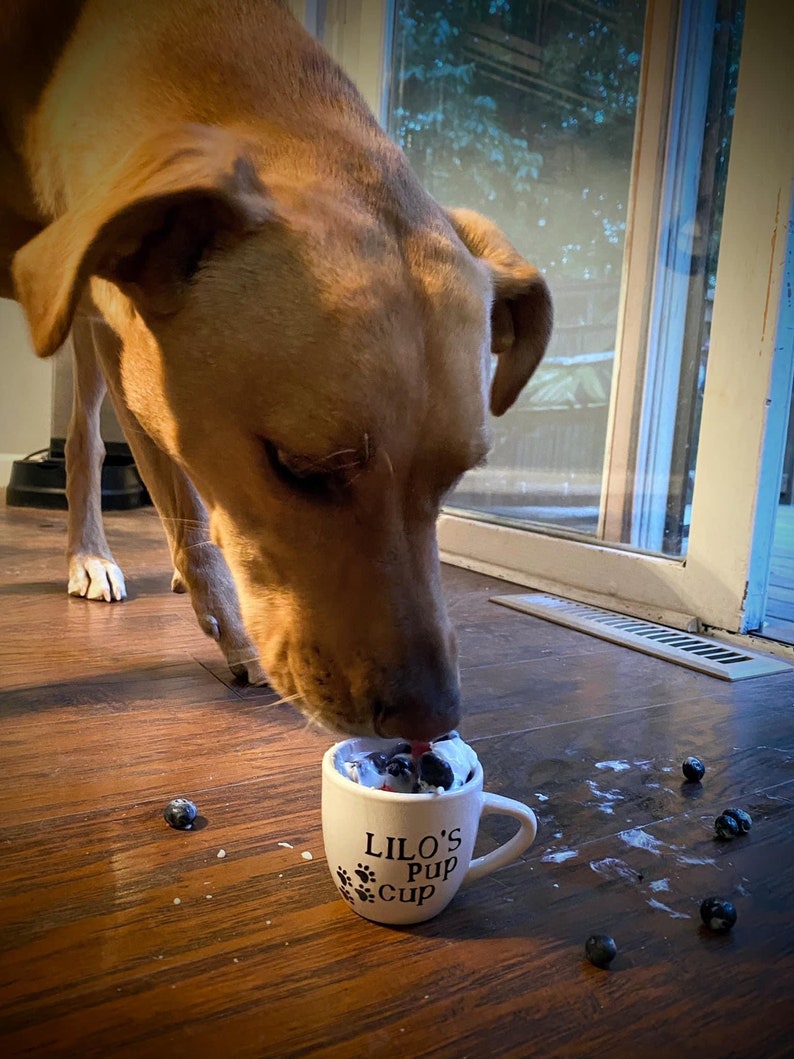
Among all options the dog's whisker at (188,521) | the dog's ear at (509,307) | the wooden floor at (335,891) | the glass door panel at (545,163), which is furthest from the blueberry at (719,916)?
the glass door panel at (545,163)

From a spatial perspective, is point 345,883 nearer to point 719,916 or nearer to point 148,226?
point 719,916

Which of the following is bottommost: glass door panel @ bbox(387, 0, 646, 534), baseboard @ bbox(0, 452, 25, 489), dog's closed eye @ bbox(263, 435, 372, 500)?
baseboard @ bbox(0, 452, 25, 489)

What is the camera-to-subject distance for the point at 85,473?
2.37m

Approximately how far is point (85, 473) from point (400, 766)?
68.7 inches

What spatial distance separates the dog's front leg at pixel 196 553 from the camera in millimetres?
1618

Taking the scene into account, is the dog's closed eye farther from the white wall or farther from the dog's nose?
the white wall

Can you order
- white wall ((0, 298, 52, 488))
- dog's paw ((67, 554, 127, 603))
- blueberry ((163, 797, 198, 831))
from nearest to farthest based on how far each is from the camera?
blueberry ((163, 797, 198, 831)) → dog's paw ((67, 554, 127, 603)) → white wall ((0, 298, 52, 488))

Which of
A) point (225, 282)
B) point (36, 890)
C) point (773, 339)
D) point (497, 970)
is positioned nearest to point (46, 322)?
point (225, 282)

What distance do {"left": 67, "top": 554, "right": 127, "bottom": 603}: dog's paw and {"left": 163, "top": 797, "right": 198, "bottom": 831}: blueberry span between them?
4.02 feet

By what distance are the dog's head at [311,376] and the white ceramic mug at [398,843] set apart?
3.5 inches

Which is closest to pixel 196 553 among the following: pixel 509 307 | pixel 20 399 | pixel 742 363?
pixel 509 307

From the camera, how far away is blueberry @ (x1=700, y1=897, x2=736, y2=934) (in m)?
0.91

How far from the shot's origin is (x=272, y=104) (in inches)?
42.9

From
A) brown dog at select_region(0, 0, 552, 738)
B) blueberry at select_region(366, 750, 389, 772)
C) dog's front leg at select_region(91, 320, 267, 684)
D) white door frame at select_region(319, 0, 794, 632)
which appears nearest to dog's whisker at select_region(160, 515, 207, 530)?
dog's front leg at select_region(91, 320, 267, 684)
